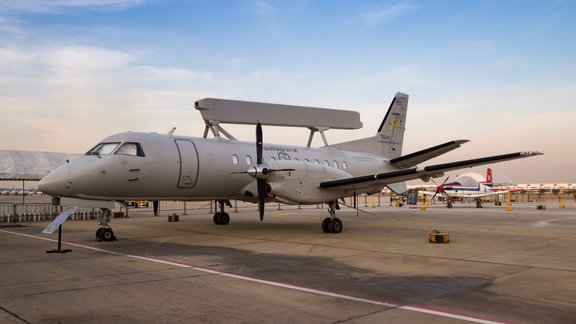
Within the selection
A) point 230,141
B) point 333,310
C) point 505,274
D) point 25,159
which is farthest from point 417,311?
point 25,159

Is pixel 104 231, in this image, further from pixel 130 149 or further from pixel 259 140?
pixel 259 140

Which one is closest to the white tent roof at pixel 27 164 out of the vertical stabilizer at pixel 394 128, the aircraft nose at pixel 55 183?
the aircraft nose at pixel 55 183

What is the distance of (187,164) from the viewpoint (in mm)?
15266

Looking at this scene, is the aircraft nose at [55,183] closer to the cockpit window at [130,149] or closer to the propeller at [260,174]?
the cockpit window at [130,149]

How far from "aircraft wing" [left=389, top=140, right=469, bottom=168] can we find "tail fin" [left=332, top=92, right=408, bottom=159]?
4.83 feet

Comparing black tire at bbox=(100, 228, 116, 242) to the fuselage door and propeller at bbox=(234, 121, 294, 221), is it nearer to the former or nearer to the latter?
the fuselage door

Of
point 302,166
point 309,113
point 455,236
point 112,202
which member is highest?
point 309,113

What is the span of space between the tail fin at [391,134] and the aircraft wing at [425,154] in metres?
1.47

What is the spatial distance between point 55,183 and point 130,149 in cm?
239

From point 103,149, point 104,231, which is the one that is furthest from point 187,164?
point 104,231

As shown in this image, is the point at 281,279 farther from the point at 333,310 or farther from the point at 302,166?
the point at 302,166

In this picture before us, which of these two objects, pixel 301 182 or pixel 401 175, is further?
pixel 301 182

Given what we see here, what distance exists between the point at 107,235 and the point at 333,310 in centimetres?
990

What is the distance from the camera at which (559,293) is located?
6.69 meters
